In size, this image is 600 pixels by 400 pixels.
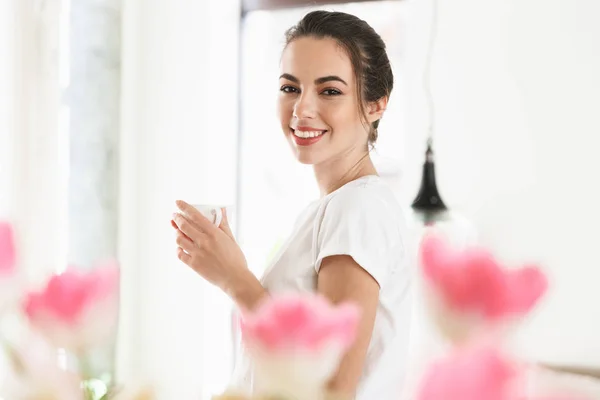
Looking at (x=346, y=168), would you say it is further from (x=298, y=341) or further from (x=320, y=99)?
(x=298, y=341)

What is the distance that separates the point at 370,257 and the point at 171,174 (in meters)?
1.96

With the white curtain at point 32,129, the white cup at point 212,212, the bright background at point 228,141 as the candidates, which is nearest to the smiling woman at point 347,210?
the white cup at point 212,212

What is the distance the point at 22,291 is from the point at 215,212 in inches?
28.1

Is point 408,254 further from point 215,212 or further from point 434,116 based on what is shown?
point 434,116

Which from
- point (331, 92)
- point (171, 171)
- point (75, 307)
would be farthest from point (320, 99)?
point (171, 171)

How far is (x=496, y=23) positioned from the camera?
2.31 m

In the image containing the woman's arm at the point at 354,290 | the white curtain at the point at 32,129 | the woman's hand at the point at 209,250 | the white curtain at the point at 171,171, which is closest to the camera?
the woman's arm at the point at 354,290

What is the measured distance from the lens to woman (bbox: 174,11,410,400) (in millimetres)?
879

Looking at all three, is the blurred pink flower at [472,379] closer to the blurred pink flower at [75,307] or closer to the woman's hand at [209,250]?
the blurred pink flower at [75,307]

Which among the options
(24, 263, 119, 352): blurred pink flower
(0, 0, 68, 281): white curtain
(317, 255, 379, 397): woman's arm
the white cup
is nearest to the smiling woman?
(317, 255, 379, 397): woman's arm

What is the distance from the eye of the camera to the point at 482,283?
22cm

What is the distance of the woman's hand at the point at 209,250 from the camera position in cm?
91

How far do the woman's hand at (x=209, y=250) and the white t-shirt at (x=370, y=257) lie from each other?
9 centimetres

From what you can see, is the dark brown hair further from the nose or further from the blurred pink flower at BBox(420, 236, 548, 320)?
the blurred pink flower at BBox(420, 236, 548, 320)
